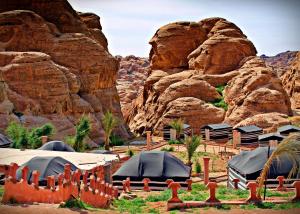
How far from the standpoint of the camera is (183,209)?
12633 millimetres

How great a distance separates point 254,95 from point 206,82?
8.79 metres

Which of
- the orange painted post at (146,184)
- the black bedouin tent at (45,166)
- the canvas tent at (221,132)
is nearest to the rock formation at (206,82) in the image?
the canvas tent at (221,132)

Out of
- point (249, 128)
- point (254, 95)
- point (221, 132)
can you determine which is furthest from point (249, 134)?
point (254, 95)

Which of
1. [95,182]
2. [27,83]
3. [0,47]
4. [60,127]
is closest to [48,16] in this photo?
[0,47]

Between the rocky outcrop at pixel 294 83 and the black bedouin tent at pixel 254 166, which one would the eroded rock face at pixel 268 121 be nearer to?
the rocky outcrop at pixel 294 83

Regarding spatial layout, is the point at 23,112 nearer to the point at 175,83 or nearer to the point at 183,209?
the point at 175,83

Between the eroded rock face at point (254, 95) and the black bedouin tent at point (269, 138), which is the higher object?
the eroded rock face at point (254, 95)

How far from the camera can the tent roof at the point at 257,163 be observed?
64.6 ft

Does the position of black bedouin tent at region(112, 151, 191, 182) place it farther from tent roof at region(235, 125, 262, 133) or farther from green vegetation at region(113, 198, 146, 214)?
tent roof at region(235, 125, 262, 133)

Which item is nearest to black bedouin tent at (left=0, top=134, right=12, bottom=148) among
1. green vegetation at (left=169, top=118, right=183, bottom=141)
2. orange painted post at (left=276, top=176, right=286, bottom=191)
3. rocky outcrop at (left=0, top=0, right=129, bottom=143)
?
rocky outcrop at (left=0, top=0, right=129, bottom=143)

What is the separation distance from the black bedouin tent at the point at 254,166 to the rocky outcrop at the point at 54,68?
19.3 metres

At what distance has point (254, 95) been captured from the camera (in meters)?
44.8

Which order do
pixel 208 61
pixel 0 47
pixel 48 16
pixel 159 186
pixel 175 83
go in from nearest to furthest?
1. pixel 159 186
2. pixel 0 47
3. pixel 48 16
4. pixel 175 83
5. pixel 208 61

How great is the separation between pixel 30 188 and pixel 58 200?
875 mm
